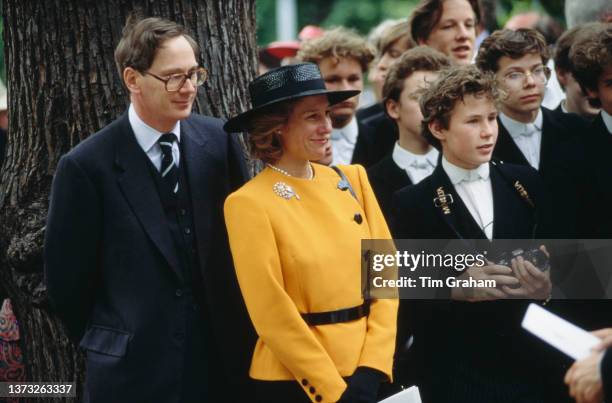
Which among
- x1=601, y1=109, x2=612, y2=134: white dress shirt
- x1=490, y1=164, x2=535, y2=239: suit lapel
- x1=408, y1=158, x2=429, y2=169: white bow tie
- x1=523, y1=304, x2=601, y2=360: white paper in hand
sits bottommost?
x1=523, y1=304, x2=601, y2=360: white paper in hand

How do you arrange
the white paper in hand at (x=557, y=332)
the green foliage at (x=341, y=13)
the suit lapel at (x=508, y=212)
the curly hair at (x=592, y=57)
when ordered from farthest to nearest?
the green foliage at (x=341, y=13)
the curly hair at (x=592, y=57)
the suit lapel at (x=508, y=212)
the white paper in hand at (x=557, y=332)

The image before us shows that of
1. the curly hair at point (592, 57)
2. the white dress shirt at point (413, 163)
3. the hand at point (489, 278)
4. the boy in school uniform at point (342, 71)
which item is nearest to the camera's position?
the hand at point (489, 278)

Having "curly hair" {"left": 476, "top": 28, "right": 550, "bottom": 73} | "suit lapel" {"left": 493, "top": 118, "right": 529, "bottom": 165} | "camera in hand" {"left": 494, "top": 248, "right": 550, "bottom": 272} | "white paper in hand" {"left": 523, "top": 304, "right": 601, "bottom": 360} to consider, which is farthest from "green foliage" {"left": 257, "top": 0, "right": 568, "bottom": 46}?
"white paper in hand" {"left": 523, "top": 304, "right": 601, "bottom": 360}

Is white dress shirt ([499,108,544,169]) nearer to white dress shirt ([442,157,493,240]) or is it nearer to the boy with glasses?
the boy with glasses

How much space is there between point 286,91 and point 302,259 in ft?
2.20

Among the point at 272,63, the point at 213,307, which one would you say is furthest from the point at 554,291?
the point at 272,63

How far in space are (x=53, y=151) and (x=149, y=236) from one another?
3.72 feet

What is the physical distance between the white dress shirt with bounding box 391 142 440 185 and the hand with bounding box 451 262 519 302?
1.00m

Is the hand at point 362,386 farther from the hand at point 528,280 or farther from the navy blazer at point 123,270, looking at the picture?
the hand at point 528,280

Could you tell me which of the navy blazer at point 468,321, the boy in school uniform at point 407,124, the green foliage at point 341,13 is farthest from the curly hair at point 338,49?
the green foliage at point 341,13

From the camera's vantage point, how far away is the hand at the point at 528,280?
4.07 m

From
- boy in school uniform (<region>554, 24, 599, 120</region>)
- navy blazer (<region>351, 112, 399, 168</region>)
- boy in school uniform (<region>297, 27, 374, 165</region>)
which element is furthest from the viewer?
boy in school uniform (<region>297, 27, 374, 165</region>)

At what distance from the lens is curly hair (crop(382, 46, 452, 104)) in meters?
5.15

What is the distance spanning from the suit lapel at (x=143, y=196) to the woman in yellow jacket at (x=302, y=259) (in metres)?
0.25
